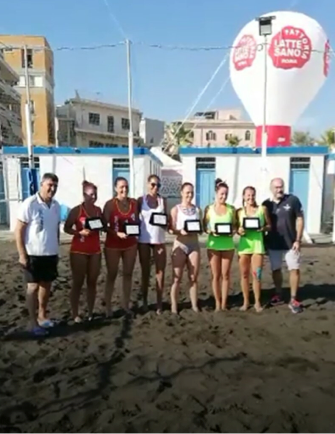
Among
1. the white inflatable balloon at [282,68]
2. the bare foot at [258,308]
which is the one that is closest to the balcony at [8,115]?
the white inflatable balloon at [282,68]

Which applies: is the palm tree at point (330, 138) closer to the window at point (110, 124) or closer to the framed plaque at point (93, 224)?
the framed plaque at point (93, 224)

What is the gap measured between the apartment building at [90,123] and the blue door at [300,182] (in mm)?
31261

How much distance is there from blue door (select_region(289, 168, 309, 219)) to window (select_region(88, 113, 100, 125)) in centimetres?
3588

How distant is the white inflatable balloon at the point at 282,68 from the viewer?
16.2 metres

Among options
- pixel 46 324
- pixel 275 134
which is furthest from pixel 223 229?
pixel 275 134

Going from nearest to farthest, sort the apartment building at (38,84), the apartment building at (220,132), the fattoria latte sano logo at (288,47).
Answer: the fattoria latte sano logo at (288,47) < the apartment building at (38,84) < the apartment building at (220,132)

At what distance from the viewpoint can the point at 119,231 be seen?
4895 mm

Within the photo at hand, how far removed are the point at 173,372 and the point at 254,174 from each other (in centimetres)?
1141

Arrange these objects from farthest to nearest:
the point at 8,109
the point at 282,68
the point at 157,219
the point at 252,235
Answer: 1. the point at 8,109
2. the point at 282,68
3. the point at 252,235
4. the point at 157,219

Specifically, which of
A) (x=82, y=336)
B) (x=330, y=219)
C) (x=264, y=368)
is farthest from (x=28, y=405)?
(x=330, y=219)

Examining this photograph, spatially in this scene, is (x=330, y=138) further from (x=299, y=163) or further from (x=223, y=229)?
(x=223, y=229)

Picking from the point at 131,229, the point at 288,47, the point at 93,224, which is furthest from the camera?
the point at 288,47

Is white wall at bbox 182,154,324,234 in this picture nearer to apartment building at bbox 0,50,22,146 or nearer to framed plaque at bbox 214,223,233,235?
framed plaque at bbox 214,223,233,235

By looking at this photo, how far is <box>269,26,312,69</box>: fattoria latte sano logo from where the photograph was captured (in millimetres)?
16094
